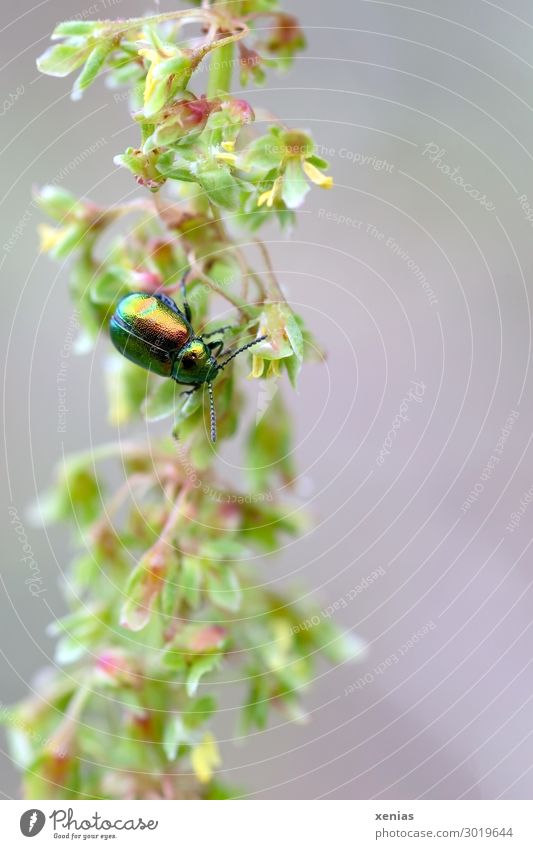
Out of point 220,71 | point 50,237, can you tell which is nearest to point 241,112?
point 220,71

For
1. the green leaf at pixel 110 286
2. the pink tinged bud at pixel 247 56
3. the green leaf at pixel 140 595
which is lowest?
the green leaf at pixel 140 595

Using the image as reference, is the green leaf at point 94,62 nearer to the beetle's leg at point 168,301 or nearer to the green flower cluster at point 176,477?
the green flower cluster at point 176,477

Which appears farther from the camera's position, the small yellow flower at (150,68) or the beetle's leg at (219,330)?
the beetle's leg at (219,330)

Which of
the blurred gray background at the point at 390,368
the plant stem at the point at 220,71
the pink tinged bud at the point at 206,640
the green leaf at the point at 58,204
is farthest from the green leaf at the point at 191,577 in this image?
the blurred gray background at the point at 390,368

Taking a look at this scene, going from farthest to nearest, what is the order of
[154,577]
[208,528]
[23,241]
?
[23,241], [208,528], [154,577]

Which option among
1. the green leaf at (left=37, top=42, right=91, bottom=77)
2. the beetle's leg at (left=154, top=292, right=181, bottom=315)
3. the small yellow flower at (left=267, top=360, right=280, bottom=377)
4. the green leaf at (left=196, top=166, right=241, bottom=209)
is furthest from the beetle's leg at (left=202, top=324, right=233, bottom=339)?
the green leaf at (left=37, top=42, right=91, bottom=77)

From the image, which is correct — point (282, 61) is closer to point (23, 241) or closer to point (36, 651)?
point (23, 241)

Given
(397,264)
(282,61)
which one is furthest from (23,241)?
(282,61)

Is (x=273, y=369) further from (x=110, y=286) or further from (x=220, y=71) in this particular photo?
(x=220, y=71)

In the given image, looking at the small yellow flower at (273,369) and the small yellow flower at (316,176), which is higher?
the small yellow flower at (316,176)
